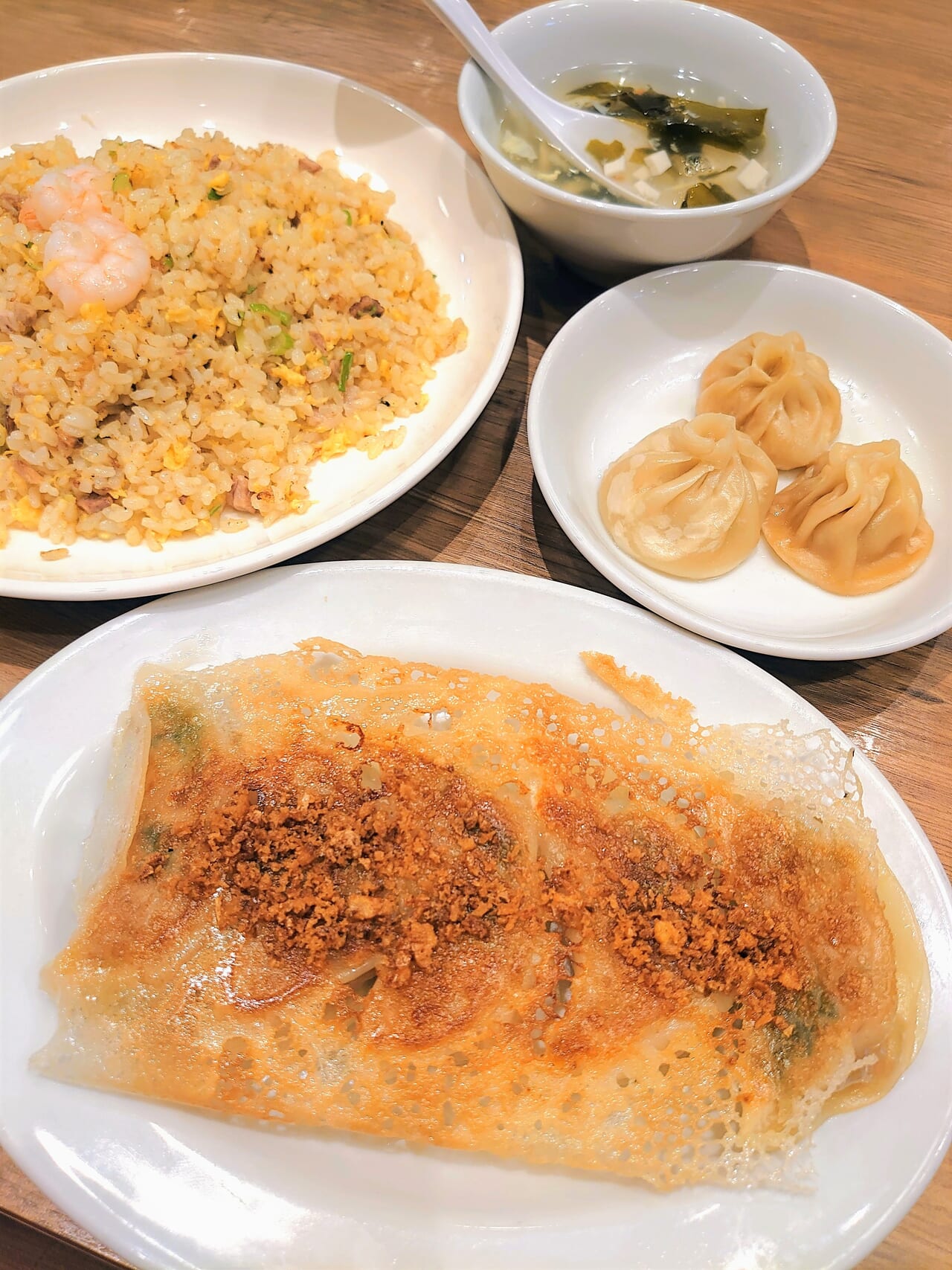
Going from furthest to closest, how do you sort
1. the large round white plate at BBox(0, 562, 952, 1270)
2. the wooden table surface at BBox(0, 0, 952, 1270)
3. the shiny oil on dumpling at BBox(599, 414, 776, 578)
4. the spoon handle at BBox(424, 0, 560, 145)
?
1. the spoon handle at BBox(424, 0, 560, 145)
2. the shiny oil on dumpling at BBox(599, 414, 776, 578)
3. the wooden table surface at BBox(0, 0, 952, 1270)
4. the large round white plate at BBox(0, 562, 952, 1270)

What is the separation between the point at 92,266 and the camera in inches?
71.6

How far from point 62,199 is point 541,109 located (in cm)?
127

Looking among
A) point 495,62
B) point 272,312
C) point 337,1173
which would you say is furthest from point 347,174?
point 337,1173

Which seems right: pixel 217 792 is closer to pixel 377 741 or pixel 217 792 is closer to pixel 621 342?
pixel 377 741

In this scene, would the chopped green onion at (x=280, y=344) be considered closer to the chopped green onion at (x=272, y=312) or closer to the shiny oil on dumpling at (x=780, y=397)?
the chopped green onion at (x=272, y=312)

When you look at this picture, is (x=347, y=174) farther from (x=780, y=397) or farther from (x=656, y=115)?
(x=780, y=397)

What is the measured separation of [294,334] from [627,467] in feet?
2.94

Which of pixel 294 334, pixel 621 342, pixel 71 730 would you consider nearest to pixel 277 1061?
pixel 71 730

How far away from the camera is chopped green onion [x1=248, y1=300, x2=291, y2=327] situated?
6.42 ft

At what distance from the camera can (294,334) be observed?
200 cm

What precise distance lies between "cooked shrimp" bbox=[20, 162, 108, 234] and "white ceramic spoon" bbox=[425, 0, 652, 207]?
103 cm

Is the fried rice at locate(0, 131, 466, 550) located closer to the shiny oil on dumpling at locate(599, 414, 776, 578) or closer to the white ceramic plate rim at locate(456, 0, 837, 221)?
the white ceramic plate rim at locate(456, 0, 837, 221)

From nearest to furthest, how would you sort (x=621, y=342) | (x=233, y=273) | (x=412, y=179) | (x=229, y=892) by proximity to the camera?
1. (x=229, y=892)
2. (x=233, y=273)
3. (x=621, y=342)
4. (x=412, y=179)

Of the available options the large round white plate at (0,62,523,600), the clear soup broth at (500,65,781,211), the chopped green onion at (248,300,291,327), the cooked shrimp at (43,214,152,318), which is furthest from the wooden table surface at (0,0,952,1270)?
the cooked shrimp at (43,214,152,318)
